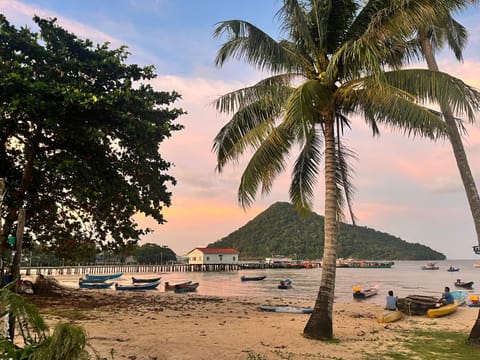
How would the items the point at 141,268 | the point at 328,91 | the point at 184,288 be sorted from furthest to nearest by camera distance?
1. the point at 141,268
2. the point at 184,288
3. the point at 328,91

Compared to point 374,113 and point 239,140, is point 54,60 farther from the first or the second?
point 374,113

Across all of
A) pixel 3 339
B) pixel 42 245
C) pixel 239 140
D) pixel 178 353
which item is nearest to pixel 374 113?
pixel 239 140

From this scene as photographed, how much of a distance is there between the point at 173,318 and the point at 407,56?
11347 mm

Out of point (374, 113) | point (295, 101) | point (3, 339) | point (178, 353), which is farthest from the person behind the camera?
point (374, 113)

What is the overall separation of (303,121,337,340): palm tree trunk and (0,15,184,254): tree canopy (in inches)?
220

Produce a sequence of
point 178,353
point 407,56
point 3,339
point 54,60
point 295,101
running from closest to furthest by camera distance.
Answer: point 3,339
point 178,353
point 295,101
point 407,56
point 54,60

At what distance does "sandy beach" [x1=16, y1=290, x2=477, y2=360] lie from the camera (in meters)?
8.13

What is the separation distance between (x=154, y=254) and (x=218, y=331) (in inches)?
4027

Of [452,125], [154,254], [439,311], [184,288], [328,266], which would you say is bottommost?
[184,288]

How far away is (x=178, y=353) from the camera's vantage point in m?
7.87

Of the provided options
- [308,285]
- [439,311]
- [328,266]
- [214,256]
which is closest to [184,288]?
[308,285]

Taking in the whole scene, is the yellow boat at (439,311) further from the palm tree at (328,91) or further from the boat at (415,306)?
the palm tree at (328,91)

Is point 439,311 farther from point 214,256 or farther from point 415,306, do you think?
point 214,256

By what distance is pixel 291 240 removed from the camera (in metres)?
136
